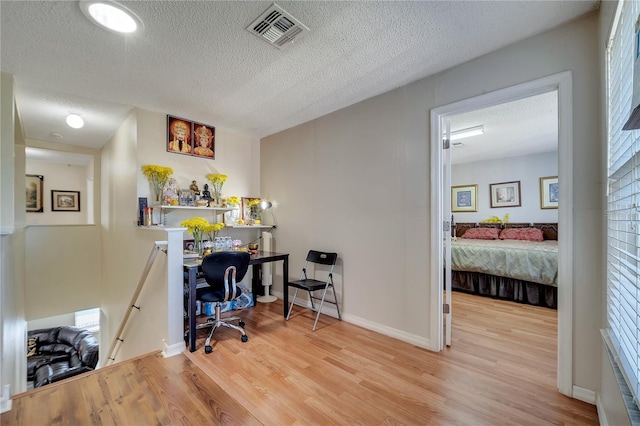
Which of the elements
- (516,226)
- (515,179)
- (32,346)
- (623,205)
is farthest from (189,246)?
(515,179)

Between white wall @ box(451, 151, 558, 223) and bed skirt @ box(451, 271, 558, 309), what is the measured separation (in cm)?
218

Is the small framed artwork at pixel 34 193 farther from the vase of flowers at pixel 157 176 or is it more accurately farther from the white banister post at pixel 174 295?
the white banister post at pixel 174 295

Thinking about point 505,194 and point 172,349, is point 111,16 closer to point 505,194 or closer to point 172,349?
point 172,349

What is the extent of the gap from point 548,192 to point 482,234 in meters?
1.46

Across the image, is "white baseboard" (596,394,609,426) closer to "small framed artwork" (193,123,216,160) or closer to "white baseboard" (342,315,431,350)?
"white baseboard" (342,315,431,350)

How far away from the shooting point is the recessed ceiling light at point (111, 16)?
1.62 m

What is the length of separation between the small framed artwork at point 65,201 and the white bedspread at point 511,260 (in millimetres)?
8434

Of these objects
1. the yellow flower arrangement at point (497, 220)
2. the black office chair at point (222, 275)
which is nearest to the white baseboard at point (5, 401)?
the black office chair at point (222, 275)

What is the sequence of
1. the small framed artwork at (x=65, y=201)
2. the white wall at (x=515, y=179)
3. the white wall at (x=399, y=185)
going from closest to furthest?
the white wall at (x=399, y=185), the white wall at (x=515, y=179), the small framed artwork at (x=65, y=201)

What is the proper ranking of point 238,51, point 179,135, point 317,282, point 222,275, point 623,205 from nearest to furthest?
point 623,205
point 238,51
point 222,275
point 317,282
point 179,135

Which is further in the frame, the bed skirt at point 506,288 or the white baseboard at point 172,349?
the bed skirt at point 506,288

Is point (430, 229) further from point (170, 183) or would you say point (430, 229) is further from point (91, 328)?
point (91, 328)

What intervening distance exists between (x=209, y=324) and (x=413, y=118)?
9.87 ft

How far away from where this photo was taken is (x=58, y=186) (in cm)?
612
